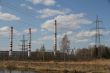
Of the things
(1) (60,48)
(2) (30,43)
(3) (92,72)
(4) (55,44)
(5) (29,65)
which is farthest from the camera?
(1) (60,48)

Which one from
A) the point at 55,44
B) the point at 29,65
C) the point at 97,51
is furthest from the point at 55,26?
the point at 29,65

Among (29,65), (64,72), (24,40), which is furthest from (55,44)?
(64,72)

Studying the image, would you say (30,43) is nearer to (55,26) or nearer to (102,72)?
(55,26)

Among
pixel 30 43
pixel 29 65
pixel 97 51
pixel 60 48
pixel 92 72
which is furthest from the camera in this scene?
pixel 60 48

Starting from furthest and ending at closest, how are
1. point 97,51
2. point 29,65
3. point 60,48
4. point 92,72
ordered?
point 60,48
point 97,51
point 29,65
point 92,72

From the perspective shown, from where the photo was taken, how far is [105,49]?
106375 mm

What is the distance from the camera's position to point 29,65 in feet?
212

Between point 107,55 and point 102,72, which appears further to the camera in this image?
point 107,55

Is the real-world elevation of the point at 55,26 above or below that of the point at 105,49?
above

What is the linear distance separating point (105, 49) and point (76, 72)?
6159cm

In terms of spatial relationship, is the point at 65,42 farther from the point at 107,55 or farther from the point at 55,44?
the point at 107,55

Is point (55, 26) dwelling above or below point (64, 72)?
above

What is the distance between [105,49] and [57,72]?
60.9 metres

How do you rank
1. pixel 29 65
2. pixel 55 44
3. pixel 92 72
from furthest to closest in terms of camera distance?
pixel 55 44 → pixel 29 65 → pixel 92 72
